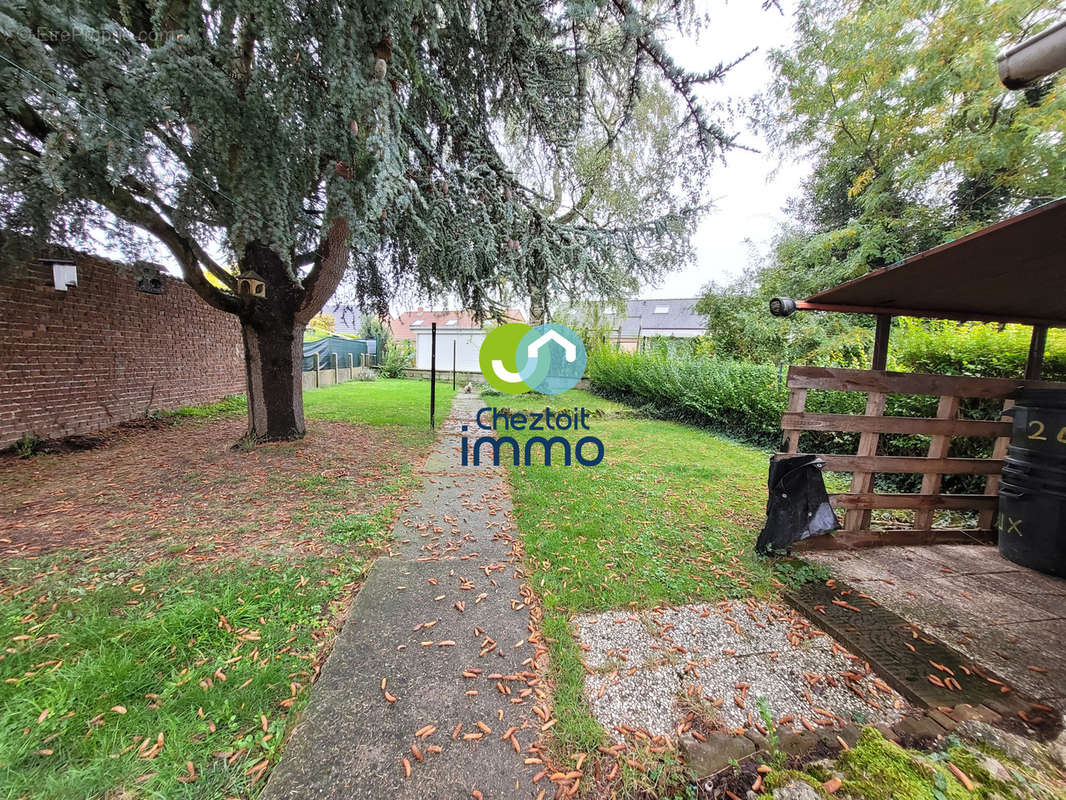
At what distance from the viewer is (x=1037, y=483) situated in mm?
2613

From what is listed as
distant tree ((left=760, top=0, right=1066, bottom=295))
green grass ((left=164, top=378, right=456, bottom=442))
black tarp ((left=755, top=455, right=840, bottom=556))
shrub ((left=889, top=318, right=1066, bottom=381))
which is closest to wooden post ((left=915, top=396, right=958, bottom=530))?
black tarp ((left=755, top=455, right=840, bottom=556))

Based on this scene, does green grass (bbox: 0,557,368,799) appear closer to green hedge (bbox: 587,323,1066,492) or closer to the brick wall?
the brick wall

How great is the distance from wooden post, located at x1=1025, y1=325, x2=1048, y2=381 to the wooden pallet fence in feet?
0.60

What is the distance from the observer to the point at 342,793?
4.17ft

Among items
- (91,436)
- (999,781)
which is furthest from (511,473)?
(91,436)

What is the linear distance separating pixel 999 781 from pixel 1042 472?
8.10 feet

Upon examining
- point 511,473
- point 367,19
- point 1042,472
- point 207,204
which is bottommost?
point 511,473

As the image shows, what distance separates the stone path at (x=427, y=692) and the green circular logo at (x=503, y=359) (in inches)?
304

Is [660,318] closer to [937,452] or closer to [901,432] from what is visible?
[937,452]

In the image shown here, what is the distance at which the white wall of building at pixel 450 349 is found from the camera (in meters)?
19.6

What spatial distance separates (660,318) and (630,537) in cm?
2728

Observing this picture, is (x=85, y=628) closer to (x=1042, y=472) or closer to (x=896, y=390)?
(x=896, y=390)

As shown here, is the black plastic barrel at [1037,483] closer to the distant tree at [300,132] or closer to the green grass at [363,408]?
the distant tree at [300,132]

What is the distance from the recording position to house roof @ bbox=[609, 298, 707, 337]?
25.4 meters
